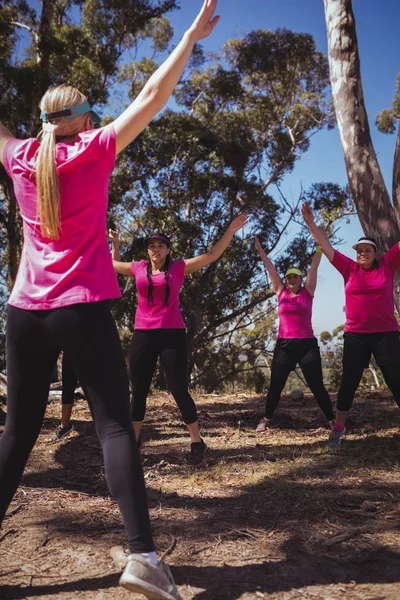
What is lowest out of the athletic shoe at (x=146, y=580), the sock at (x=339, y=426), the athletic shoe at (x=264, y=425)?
the athletic shoe at (x=264, y=425)

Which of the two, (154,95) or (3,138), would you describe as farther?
(3,138)

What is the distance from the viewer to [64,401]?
6152 millimetres

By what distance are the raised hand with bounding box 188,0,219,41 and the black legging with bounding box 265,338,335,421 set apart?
466cm

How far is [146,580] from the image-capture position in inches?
77.4

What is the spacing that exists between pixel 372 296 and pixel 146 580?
3702 millimetres

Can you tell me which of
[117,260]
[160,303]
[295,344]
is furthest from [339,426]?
[117,260]

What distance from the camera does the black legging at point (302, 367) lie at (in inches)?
254

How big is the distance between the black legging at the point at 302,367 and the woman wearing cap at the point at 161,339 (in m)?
1.93

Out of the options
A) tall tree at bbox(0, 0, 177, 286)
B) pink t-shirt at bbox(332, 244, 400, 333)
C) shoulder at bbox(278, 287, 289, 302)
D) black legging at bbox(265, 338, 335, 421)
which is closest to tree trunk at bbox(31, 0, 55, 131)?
tall tree at bbox(0, 0, 177, 286)

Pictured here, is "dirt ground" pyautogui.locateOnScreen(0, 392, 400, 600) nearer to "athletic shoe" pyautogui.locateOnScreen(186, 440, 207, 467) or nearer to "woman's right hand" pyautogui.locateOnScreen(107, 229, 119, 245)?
"athletic shoe" pyautogui.locateOnScreen(186, 440, 207, 467)

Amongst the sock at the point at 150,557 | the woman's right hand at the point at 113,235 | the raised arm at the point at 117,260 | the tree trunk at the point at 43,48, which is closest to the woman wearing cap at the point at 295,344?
the raised arm at the point at 117,260

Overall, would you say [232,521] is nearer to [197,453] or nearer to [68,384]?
[197,453]

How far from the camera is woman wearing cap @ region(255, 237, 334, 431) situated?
6473 mm

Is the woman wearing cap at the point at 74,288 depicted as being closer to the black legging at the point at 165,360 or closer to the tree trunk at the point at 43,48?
the black legging at the point at 165,360
